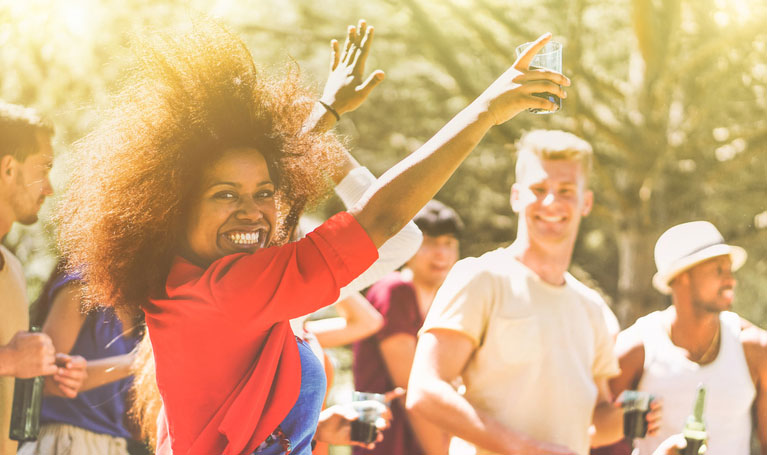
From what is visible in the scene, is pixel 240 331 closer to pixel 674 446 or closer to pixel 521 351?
pixel 521 351

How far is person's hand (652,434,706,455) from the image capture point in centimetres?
342

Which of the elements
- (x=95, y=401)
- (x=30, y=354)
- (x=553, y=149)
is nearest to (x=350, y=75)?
(x=553, y=149)

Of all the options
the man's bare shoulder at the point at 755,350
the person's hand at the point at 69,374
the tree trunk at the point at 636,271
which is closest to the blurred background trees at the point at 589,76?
the tree trunk at the point at 636,271

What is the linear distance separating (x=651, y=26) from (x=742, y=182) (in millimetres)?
1984

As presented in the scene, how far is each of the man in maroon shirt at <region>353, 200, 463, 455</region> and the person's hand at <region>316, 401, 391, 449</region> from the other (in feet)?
6.18

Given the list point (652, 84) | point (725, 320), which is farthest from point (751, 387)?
point (652, 84)

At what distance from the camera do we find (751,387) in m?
3.92

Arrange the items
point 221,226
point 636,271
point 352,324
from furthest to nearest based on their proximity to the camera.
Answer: point 636,271
point 352,324
point 221,226

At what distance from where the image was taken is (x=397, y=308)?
196 inches

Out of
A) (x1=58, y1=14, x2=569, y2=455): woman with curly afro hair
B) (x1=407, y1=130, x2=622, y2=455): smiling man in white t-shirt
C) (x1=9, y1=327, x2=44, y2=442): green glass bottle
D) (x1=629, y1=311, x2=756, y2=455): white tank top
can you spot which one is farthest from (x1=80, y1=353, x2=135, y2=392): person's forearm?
(x1=629, y1=311, x2=756, y2=455): white tank top

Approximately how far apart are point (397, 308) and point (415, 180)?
3.14 m

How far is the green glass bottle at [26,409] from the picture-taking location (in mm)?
3488

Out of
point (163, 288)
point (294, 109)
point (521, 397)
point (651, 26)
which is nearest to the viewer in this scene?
point (163, 288)

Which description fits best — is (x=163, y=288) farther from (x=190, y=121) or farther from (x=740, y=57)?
(x=740, y=57)
